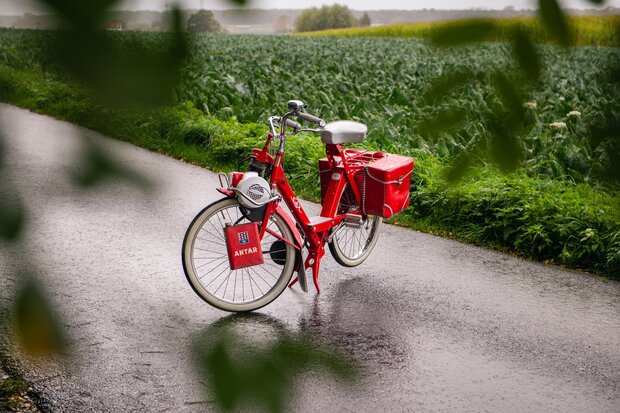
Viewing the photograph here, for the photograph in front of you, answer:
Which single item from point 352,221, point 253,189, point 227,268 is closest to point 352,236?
point 352,221

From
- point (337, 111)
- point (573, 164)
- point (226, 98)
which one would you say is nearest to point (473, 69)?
point (573, 164)

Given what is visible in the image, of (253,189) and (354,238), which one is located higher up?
(253,189)

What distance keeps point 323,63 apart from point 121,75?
15.7 metres

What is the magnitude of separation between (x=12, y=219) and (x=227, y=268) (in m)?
3.64

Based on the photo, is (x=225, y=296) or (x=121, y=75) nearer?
(x=121, y=75)

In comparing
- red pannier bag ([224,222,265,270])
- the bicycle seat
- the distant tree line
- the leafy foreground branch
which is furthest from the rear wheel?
the distant tree line

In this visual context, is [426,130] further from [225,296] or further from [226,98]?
[226,98]

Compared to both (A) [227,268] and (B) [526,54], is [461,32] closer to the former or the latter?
(B) [526,54]

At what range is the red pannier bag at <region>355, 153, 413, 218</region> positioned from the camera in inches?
165

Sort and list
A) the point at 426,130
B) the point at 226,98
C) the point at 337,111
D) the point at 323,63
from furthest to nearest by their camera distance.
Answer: the point at 323,63 → the point at 226,98 → the point at 337,111 → the point at 426,130

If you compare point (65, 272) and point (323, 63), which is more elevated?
point (65, 272)

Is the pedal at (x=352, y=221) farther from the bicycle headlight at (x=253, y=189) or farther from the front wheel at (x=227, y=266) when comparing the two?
the bicycle headlight at (x=253, y=189)

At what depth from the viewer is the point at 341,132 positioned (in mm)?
4051

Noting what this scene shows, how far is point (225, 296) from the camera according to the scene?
4.13m
